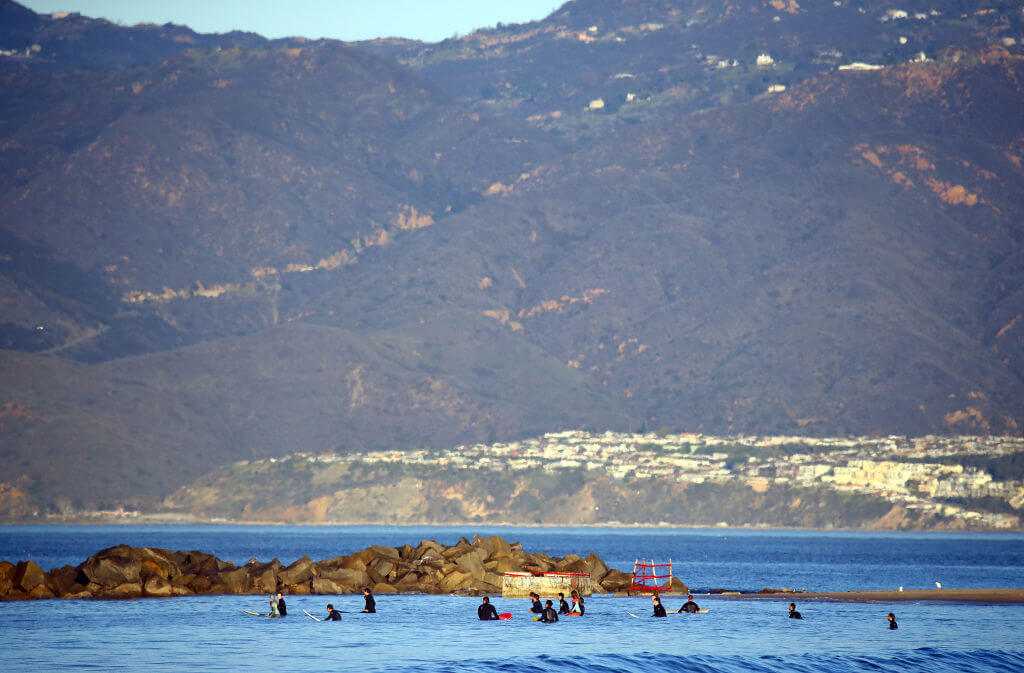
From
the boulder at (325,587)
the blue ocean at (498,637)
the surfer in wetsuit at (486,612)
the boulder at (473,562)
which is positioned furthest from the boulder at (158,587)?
the surfer in wetsuit at (486,612)

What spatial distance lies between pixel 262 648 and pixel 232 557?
97799mm

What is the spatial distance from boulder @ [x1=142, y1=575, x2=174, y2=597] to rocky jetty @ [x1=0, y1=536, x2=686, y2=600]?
70 mm

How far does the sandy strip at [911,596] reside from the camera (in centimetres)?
11475

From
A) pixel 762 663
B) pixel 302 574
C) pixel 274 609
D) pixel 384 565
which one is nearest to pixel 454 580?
pixel 384 565

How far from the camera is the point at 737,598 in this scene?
115438 mm

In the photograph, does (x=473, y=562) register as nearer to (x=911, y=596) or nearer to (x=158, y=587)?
(x=158, y=587)

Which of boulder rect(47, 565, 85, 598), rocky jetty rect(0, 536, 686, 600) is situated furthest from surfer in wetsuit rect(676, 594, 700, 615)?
boulder rect(47, 565, 85, 598)

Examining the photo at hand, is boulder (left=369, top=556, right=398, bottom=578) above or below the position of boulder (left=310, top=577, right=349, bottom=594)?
above

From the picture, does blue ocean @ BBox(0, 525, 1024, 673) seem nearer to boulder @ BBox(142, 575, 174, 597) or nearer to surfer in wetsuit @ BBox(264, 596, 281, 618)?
surfer in wetsuit @ BBox(264, 596, 281, 618)

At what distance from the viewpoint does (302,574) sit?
4547 inches

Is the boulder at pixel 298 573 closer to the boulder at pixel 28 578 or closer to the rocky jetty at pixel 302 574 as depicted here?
the rocky jetty at pixel 302 574

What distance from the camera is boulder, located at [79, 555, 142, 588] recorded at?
109125mm

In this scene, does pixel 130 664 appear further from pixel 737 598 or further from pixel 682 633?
pixel 737 598

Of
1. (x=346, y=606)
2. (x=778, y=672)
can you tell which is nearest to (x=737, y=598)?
(x=346, y=606)
